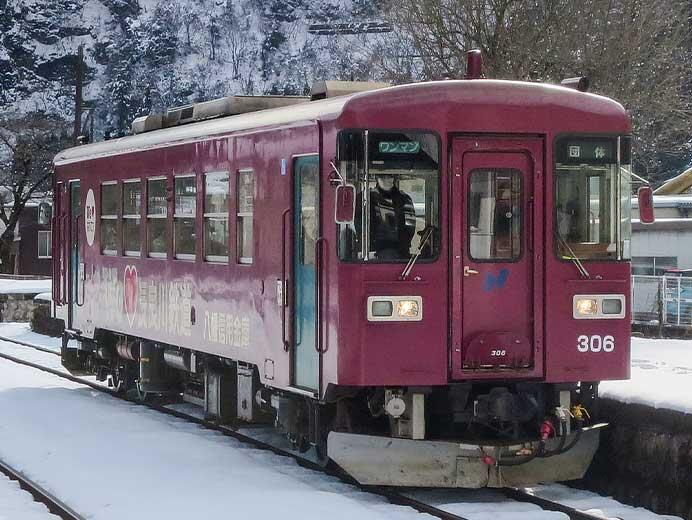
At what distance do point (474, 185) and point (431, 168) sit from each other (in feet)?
1.19

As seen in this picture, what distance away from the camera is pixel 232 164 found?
13.3 meters

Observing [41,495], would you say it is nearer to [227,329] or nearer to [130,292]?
[227,329]

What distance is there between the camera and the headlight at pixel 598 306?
11248 mm

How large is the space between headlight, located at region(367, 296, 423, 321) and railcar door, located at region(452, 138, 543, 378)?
294 millimetres

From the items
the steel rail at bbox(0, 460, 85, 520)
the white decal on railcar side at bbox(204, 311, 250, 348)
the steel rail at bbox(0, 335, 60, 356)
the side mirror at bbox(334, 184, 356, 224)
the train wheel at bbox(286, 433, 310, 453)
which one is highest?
the side mirror at bbox(334, 184, 356, 224)

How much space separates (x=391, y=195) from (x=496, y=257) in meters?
0.92

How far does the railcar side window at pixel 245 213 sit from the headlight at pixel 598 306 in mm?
3028

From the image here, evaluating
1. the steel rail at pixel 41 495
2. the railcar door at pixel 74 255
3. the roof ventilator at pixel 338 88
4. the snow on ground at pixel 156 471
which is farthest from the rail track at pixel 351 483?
the railcar door at pixel 74 255

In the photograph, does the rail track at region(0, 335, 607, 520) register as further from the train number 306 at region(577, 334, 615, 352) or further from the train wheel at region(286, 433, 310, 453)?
the train number 306 at region(577, 334, 615, 352)

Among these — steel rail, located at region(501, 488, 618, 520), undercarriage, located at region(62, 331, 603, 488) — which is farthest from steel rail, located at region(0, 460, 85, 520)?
steel rail, located at region(501, 488, 618, 520)

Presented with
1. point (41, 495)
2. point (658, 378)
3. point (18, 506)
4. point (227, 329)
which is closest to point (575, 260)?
point (658, 378)

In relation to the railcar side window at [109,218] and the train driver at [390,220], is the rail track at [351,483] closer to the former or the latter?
the train driver at [390,220]

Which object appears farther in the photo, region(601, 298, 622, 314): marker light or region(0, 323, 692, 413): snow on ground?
A: region(601, 298, 622, 314): marker light

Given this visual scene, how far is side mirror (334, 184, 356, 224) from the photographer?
34.6 feet
